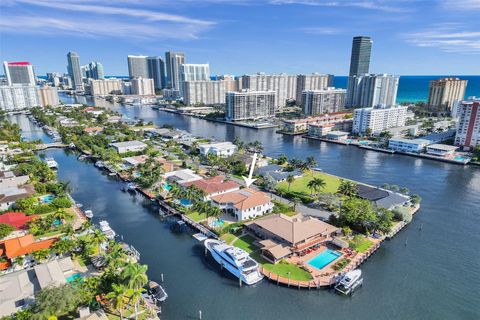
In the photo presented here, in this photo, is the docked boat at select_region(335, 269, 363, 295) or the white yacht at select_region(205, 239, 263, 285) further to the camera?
the white yacht at select_region(205, 239, 263, 285)

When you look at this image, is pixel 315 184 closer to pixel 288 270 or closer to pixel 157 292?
pixel 288 270

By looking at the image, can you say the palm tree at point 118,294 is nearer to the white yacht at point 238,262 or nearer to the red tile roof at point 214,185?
the white yacht at point 238,262

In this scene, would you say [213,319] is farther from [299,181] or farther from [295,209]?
[299,181]

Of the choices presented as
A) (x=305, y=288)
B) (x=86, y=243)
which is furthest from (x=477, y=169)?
(x=86, y=243)

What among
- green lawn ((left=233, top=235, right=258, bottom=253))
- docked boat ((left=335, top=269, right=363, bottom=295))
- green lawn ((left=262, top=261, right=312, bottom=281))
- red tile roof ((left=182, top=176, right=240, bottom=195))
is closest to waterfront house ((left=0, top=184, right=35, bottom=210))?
red tile roof ((left=182, top=176, right=240, bottom=195))

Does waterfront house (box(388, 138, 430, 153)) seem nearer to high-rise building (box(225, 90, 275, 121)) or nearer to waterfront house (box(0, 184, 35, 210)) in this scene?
high-rise building (box(225, 90, 275, 121))

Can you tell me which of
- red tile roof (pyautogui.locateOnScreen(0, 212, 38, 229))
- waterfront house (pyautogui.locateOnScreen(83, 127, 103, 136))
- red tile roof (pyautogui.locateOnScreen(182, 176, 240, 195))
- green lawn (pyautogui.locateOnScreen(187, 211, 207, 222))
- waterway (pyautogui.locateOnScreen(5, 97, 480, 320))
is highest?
waterfront house (pyautogui.locateOnScreen(83, 127, 103, 136))

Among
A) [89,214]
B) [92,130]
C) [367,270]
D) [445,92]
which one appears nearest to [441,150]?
[367,270]
